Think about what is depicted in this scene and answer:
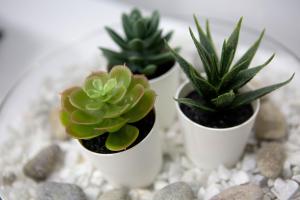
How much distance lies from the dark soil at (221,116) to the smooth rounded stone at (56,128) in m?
0.29

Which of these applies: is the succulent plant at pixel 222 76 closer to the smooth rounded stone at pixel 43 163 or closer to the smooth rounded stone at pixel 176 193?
the smooth rounded stone at pixel 176 193

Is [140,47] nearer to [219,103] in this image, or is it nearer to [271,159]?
[219,103]

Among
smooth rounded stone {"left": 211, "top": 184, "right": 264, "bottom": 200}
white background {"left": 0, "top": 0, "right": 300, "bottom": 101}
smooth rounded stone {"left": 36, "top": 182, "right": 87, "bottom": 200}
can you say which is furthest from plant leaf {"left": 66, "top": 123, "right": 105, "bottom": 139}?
white background {"left": 0, "top": 0, "right": 300, "bottom": 101}

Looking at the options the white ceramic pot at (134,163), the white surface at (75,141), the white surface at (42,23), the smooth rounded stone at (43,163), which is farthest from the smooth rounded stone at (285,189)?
the white surface at (42,23)

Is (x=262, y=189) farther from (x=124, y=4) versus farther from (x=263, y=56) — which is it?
(x=124, y=4)

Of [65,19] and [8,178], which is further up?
[65,19]

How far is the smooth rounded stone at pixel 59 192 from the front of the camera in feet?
2.09

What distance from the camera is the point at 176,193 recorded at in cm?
61

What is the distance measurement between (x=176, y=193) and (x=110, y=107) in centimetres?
18

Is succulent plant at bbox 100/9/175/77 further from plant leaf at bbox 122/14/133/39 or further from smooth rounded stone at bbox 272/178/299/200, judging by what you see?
smooth rounded stone at bbox 272/178/299/200

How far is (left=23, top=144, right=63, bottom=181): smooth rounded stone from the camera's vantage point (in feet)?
2.35

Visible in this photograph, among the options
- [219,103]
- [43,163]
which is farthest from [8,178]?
[219,103]

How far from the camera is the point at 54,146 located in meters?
0.77

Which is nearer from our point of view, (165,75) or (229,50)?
(229,50)
